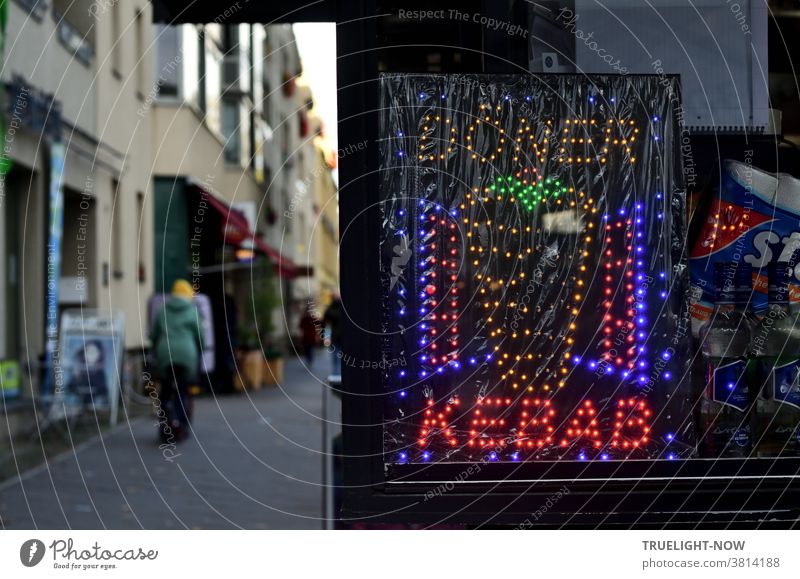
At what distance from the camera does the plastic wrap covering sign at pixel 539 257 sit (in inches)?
113

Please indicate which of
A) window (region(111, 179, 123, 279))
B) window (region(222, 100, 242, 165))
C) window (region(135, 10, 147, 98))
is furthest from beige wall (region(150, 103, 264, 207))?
window (region(111, 179, 123, 279))

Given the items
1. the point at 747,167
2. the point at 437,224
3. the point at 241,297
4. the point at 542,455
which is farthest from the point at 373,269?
the point at 241,297

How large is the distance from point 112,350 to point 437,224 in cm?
1228

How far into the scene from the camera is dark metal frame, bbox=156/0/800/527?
272 cm

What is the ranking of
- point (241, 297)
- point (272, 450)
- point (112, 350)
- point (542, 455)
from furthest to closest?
point (241, 297)
point (112, 350)
point (272, 450)
point (542, 455)

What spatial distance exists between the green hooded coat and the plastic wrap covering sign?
10579mm

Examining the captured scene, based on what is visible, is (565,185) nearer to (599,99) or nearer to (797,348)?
Result: (599,99)

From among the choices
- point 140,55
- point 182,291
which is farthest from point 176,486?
point 140,55

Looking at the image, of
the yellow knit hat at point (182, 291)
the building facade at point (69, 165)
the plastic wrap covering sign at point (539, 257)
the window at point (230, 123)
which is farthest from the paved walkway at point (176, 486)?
the window at point (230, 123)

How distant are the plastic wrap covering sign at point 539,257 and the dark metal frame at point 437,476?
0.20 ft

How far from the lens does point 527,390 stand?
296 centimetres

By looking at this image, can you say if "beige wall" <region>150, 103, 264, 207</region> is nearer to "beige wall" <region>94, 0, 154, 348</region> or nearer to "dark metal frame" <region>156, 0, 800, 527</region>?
"beige wall" <region>94, 0, 154, 348</region>

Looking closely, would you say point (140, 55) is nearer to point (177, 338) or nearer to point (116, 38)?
point (116, 38)

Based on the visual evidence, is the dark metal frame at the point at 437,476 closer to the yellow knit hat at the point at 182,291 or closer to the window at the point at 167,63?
the yellow knit hat at the point at 182,291
